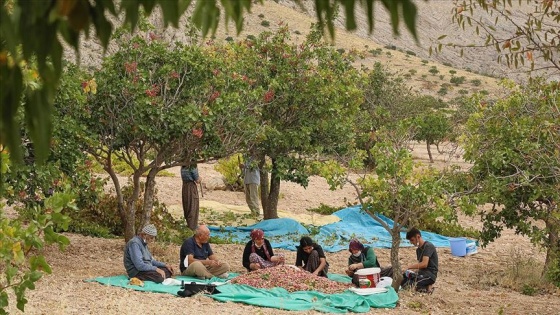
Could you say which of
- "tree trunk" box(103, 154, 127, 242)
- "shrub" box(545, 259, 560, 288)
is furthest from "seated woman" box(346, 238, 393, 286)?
"tree trunk" box(103, 154, 127, 242)

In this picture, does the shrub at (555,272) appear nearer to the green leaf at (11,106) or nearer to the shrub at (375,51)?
the green leaf at (11,106)

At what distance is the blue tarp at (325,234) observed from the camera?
15.0 metres

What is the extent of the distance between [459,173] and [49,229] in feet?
27.5

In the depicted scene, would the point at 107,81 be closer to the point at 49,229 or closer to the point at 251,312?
the point at 251,312

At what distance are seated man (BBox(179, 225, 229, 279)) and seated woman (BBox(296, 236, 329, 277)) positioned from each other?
3.36 ft

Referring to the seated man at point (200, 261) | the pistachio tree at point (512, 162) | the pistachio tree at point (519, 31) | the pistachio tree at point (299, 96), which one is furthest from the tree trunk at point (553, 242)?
the pistachio tree at point (299, 96)

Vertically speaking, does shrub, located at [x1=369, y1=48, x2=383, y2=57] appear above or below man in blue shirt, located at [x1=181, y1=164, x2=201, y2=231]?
above

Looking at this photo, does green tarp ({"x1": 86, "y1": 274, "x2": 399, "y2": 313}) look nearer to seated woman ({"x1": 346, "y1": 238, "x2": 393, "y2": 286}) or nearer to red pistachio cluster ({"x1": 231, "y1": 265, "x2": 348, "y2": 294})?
red pistachio cluster ({"x1": 231, "y1": 265, "x2": 348, "y2": 294})

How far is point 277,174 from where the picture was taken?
14812 mm

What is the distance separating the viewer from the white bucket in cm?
1043

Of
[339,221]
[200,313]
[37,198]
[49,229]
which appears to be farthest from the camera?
[339,221]

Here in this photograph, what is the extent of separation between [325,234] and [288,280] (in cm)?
550

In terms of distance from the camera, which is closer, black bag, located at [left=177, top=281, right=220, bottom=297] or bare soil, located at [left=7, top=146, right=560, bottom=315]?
bare soil, located at [left=7, top=146, right=560, bottom=315]

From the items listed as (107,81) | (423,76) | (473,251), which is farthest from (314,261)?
(423,76)
